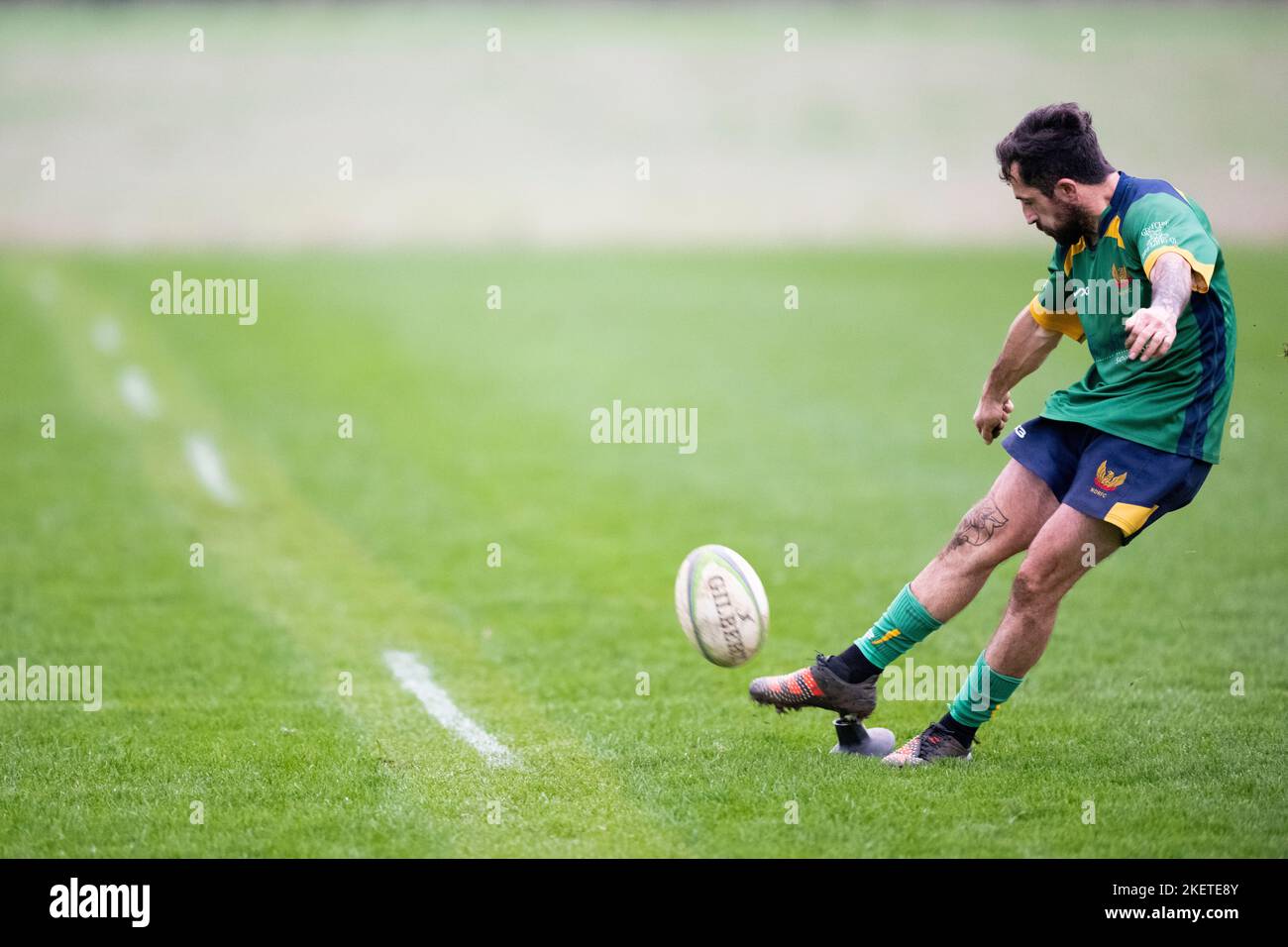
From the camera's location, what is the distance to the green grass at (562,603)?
5.74 m

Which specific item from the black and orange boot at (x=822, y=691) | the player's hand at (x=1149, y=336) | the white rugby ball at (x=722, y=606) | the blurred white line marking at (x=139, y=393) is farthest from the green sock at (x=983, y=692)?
the blurred white line marking at (x=139, y=393)

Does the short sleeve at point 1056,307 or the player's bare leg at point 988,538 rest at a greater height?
the short sleeve at point 1056,307

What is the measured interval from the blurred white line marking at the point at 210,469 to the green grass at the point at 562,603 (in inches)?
6.2

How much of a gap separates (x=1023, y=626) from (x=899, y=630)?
540 mm

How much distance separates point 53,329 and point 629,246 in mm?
14569

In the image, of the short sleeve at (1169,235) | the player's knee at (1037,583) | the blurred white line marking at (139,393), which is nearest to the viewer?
the short sleeve at (1169,235)

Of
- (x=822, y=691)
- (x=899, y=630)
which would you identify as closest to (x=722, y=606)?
(x=822, y=691)

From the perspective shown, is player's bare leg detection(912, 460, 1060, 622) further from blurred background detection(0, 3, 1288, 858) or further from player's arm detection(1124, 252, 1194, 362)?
player's arm detection(1124, 252, 1194, 362)

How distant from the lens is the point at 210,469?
13.8 meters

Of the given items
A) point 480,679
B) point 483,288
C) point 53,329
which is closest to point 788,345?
point 483,288

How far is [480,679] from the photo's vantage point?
25.7 ft

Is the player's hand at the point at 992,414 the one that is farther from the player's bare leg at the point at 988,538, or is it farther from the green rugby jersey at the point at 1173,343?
the green rugby jersey at the point at 1173,343

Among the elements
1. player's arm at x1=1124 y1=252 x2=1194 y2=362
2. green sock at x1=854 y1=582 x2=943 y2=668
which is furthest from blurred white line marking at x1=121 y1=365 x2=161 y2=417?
player's arm at x1=1124 y1=252 x2=1194 y2=362

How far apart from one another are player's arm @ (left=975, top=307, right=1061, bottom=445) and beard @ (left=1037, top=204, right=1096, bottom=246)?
Answer: 0.44 meters
